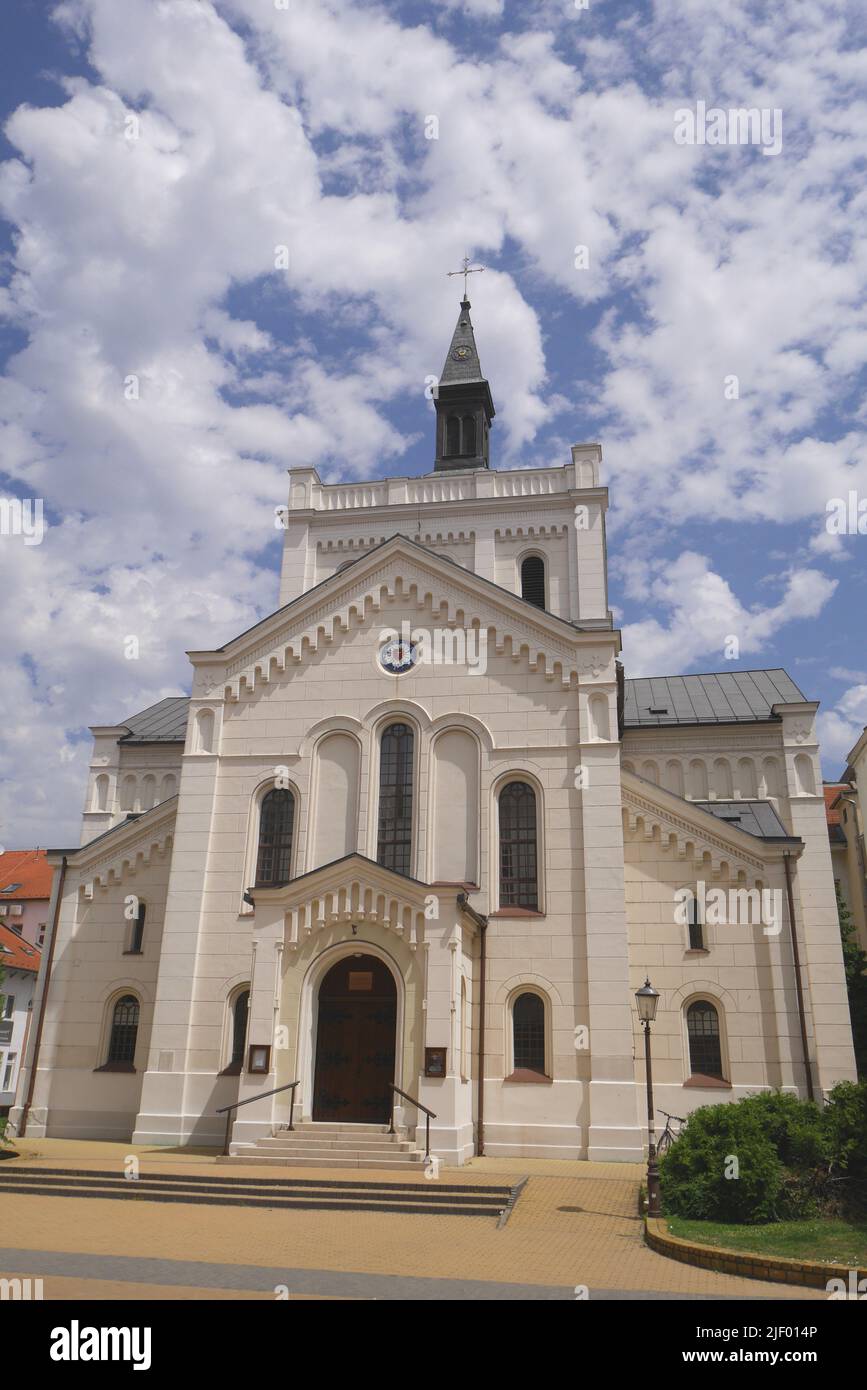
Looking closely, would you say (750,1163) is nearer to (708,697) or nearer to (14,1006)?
(708,697)

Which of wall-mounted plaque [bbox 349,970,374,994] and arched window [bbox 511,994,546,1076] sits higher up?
wall-mounted plaque [bbox 349,970,374,994]

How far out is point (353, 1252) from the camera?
13078 mm

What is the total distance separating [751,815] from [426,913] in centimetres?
1251

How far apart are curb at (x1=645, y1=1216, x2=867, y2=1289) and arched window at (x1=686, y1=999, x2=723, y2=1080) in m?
10.9

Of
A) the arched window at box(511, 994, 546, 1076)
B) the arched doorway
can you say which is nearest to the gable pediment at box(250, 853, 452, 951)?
the arched doorway

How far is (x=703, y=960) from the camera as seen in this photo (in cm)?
2470

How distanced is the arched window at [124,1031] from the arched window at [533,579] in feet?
58.8

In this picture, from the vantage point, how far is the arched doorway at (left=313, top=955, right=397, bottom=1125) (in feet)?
72.5

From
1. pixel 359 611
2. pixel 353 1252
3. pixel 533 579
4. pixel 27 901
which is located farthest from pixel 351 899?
pixel 27 901

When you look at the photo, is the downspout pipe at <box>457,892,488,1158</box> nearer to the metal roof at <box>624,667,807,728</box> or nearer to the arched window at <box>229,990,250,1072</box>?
the arched window at <box>229,990,250,1072</box>

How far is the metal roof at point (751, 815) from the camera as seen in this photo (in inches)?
1118
